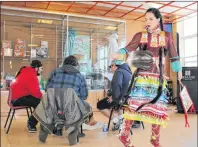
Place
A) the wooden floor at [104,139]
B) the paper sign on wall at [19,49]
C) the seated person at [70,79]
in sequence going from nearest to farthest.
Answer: the wooden floor at [104,139] < the seated person at [70,79] < the paper sign on wall at [19,49]

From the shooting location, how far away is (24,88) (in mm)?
3043

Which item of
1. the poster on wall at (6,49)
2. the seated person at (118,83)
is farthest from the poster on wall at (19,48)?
the seated person at (118,83)

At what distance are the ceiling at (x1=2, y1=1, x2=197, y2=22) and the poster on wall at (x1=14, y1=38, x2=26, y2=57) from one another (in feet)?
2.54

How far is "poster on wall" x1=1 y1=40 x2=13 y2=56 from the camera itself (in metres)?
4.81

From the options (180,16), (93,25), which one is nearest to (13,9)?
(93,25)

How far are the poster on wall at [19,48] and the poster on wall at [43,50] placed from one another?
11.6 inches

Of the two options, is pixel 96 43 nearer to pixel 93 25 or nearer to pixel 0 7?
pixel 93 25

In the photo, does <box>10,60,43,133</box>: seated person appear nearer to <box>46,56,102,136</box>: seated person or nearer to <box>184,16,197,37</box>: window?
<box>46,56,102,136</box>: seated person

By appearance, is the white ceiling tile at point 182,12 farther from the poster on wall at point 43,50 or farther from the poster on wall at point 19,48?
the poster on wall at point 19,48

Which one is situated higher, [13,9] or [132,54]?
[13,9]

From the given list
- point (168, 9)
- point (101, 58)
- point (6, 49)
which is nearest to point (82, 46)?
point (101, 58)

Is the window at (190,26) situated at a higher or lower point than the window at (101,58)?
higher

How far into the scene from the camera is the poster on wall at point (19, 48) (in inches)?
195

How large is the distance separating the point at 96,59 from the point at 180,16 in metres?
2.51
